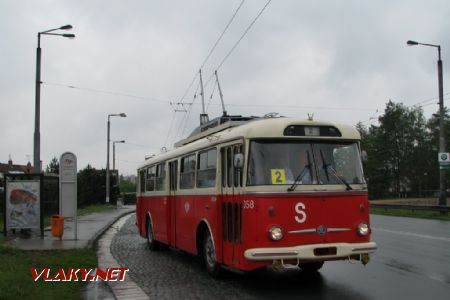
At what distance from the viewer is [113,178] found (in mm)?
67812

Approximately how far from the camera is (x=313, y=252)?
27.4 feet

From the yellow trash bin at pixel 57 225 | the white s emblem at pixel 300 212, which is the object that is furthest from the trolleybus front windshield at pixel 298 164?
the yellow trash bin at pixel 57 225

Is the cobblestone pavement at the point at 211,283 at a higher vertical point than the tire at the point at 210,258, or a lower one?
lower

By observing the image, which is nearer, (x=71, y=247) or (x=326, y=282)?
(x=326, y=282)

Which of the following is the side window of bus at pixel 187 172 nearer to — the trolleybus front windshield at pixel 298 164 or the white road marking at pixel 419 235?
the trolleybus front windshield at pixel 298 164

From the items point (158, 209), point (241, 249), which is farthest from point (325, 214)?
point (158, 209)

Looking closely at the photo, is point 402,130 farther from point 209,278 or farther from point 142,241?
point 209,278

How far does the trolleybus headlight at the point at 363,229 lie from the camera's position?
344 inches

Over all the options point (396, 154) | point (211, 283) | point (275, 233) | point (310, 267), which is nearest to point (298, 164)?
point (275, 233)

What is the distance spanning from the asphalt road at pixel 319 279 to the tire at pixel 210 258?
15 cm

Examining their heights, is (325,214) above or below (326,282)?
above

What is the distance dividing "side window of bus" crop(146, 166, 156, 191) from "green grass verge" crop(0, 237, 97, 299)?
256 cm

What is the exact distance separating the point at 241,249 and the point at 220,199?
49.9 inches

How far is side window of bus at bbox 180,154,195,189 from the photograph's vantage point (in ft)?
38.3
